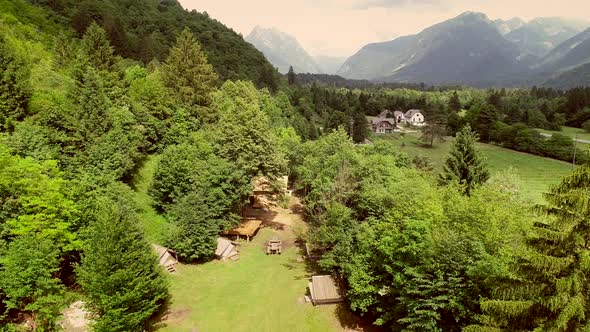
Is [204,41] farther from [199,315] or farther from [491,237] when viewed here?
[491,237]

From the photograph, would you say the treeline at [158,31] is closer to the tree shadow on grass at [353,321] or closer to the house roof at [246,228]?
the house roof at [246,228]

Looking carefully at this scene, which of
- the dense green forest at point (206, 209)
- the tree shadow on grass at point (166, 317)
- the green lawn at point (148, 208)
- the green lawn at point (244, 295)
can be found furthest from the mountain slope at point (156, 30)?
the tree shadow on grass at point (166, 317)

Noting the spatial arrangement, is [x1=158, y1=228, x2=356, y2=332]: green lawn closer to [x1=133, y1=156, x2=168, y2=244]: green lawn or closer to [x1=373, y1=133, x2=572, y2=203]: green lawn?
[x1=133, y1=156, x2=168, y2=244]: green lawn

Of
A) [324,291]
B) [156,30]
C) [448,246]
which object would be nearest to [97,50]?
[324,291]

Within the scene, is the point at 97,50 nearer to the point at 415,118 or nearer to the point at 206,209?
the point at 206,209

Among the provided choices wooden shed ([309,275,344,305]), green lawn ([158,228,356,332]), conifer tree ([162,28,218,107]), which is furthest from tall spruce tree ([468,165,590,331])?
conifer tree ([162,28,218,107])
